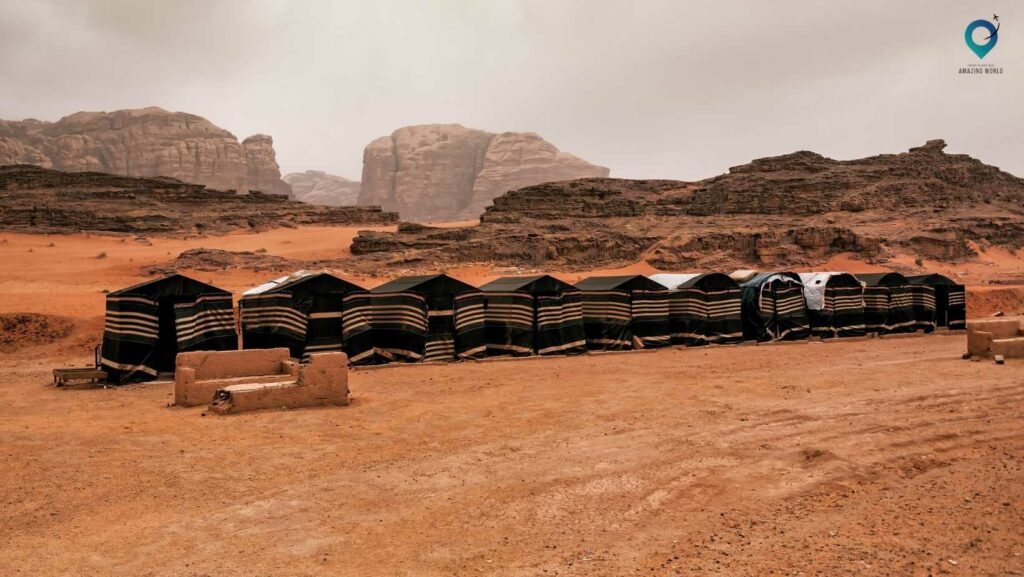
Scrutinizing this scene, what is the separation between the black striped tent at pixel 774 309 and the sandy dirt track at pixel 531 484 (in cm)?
1025

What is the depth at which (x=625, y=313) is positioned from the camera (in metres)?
20.0

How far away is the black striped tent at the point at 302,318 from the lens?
16.0 metres

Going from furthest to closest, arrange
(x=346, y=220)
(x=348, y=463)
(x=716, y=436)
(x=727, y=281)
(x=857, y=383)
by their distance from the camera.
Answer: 1. (x=346, y=220)
2. (x=727, y=281)
3. (x=857, y=383)
4. (x=716, y=436)
5. (x=348, y=463)

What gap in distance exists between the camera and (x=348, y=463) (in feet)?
24.9

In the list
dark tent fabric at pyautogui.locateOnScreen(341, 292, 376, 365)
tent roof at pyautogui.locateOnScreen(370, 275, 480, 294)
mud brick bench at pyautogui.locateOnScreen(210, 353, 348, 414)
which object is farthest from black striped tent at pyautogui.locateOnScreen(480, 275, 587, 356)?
mud brick bench at pyautogui.locateOnScreen(210, 353, 348, 414)

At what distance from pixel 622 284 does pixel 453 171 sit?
129675 millimetres

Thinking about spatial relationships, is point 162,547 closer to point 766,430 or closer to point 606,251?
point 766,430

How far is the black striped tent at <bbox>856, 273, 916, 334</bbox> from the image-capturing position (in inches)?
926

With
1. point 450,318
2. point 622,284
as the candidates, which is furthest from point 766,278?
point 450,318

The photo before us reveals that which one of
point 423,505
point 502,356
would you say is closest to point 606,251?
point 502,356

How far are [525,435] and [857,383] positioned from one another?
736cm

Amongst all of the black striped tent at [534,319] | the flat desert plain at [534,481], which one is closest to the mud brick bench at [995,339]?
the flat desert plain at [534,481]

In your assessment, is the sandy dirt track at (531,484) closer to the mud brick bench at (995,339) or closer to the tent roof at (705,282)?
the mud brick bench at (995,339)

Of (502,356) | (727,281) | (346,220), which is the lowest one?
(502,356)
